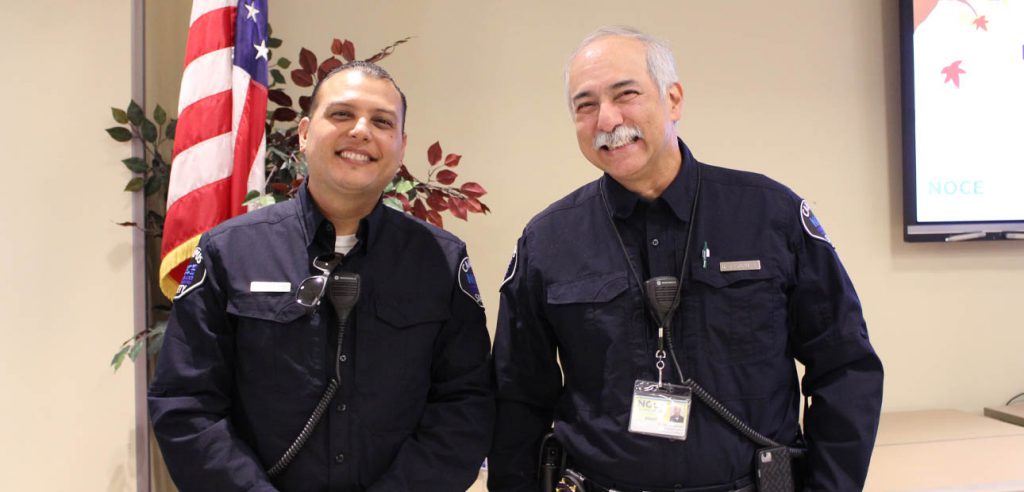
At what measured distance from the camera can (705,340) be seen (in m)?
1.54

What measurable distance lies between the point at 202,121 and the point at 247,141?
0.50 ft

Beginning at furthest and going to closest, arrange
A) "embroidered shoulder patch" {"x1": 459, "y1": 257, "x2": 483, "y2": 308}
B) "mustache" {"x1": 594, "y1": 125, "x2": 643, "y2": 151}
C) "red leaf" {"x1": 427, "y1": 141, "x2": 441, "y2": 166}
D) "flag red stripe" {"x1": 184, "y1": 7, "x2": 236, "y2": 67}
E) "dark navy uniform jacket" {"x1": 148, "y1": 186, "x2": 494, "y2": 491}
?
"red leaf" {"x1": 427, "y1": 141, "x2": 441, "y2": 166}
"flag red stripe" {"x1": 184, "y1": 7, "x2": 236, "y2": 67}
"embroidered shoulder patch" {"x1": 459, "y1": 257, "x2": 483, "y2": 308}
"mustache" {"x1": 594, "y1": 125, "x2": 643, "y2": 151}
"dark navy uniform jacket" {"x1": 148, "y1": 186, "x2": 494, "y2": 491}

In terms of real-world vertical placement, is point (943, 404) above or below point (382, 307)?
below

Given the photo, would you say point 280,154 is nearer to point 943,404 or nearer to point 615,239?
point 615,239

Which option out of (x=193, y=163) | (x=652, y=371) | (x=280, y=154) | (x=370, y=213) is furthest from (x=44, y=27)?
(x=652, y=371)

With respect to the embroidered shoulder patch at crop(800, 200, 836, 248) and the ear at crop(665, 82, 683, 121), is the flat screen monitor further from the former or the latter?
the ear at crop(665, 82, 683, 121)

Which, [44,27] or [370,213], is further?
[44,27]

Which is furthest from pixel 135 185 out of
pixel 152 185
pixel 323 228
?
pixel 323 228

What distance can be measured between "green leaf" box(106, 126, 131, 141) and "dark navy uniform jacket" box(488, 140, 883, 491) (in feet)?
4.84

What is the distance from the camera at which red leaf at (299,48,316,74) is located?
2473 millimetres

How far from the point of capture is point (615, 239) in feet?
5.38

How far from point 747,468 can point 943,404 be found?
239 cm

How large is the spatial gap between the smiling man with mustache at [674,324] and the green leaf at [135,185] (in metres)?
1.42

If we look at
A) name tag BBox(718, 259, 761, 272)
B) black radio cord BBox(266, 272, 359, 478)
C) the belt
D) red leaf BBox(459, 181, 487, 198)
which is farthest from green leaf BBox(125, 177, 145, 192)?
name tag BBox(718, 259, 761, 272)
